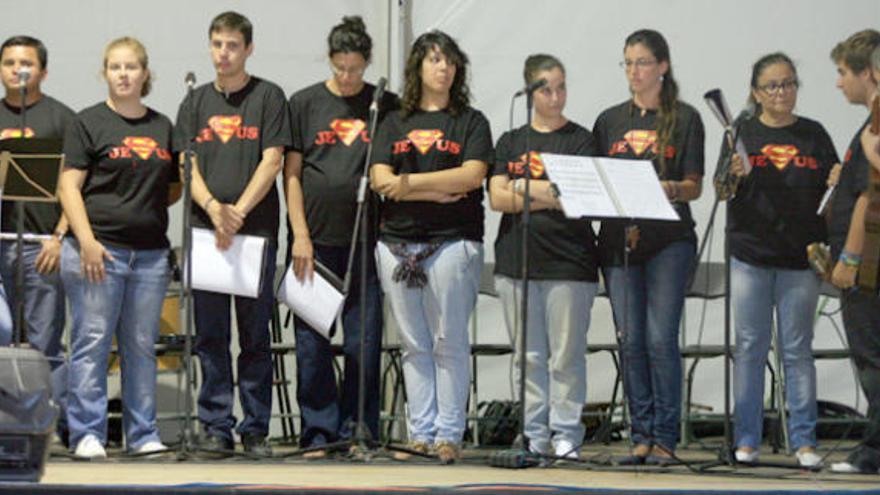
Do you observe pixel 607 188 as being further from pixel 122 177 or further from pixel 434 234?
pixel 122 177

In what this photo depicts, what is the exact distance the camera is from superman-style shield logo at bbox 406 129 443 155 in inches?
274

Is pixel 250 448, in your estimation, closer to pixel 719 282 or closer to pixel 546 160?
pixel 546 160

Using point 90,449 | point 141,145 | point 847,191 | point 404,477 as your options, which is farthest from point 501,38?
point 404,477

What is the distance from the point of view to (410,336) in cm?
698

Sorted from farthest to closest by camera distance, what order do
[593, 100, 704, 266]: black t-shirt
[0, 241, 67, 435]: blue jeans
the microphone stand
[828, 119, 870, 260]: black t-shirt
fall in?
[0, 241, 67, 435]: blue jeans < [593, 100, 704, 266]: black t-shirt < the microphone stand < [828, 119, 870, 260]: black t-shirt

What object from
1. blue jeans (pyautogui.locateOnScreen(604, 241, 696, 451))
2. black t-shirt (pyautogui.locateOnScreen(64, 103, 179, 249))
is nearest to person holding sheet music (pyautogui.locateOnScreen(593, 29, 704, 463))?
blue jeans (pyautogui.locateOnScreen(604, 241, 696, 451))

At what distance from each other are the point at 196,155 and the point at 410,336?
1.20 metres

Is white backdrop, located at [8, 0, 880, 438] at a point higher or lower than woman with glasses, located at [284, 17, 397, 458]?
higher

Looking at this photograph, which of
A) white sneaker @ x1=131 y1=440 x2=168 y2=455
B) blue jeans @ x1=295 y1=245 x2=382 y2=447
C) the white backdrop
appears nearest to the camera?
white sneaker @ x1=131 y1=440 x2=168 y2=455

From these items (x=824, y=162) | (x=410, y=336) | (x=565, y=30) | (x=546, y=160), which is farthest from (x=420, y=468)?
(x=565, y=30)

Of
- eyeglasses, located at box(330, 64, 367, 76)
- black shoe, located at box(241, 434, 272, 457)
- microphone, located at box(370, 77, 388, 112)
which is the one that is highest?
eyeglasses, located at box(330, 64, 367, 76)

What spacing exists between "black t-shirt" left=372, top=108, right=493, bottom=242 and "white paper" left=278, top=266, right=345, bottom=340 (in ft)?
1.09

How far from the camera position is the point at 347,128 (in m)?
7.15

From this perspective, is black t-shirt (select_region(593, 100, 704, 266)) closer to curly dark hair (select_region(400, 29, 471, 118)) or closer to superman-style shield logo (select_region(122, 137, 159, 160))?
curly dark hair (select_region(400, 29, 471, 118))
